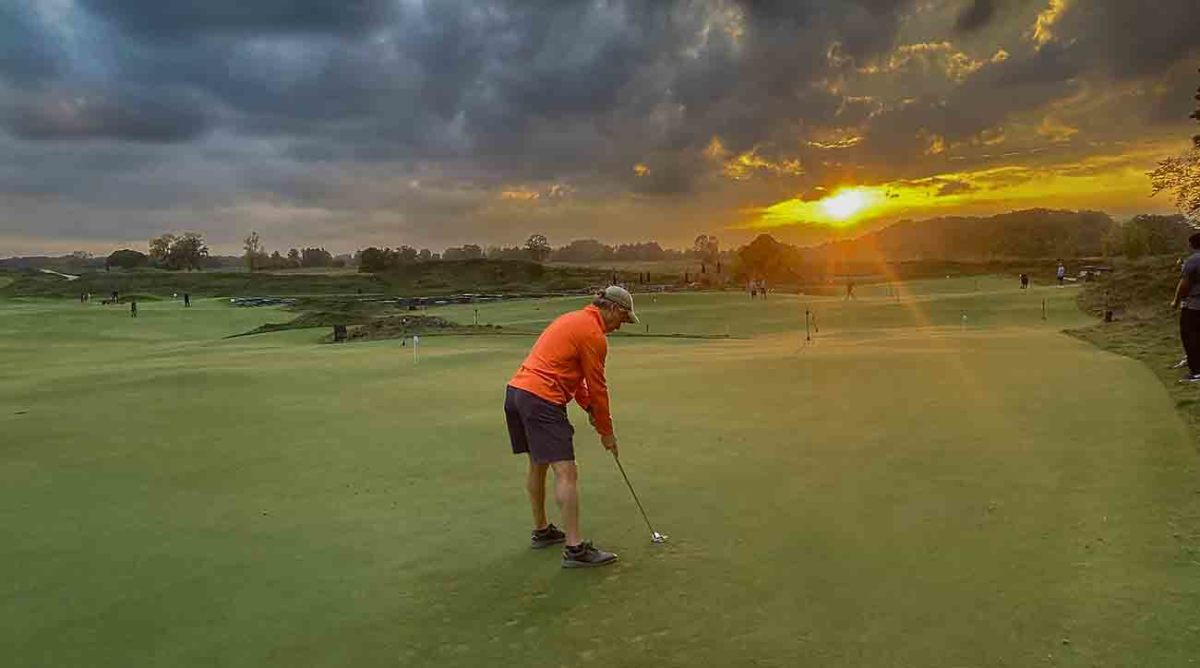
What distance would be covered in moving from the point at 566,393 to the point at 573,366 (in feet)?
0.79

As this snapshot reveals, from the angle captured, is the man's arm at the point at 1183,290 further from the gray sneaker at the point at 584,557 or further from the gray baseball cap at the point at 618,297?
the gray sneaker at the point at 584,557

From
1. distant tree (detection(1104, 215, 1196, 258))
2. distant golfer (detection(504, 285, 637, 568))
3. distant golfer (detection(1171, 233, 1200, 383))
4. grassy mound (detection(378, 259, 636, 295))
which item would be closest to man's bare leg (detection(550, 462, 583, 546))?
distant golfer (detection(504, 285, 637, 568))

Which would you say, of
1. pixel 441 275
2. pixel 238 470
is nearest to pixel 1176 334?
pixel 238 470

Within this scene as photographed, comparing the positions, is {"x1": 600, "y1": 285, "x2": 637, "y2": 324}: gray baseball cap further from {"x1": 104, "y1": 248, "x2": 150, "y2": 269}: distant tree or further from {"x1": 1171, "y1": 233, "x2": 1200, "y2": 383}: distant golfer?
{"x1": 104, "y1": 248, "x2": 150, "y2": 269}: distant tree

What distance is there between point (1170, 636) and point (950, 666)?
143 centimetres

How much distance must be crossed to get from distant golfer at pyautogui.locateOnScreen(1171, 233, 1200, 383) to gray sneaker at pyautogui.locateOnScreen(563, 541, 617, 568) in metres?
11.9

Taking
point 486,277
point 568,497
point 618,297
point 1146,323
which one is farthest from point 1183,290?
point 486,277

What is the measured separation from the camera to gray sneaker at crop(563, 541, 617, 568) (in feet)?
21.6

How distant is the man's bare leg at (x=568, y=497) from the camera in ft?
21.9

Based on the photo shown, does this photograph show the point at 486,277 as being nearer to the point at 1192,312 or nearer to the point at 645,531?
the point at 1192,312

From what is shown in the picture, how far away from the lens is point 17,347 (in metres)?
42.3

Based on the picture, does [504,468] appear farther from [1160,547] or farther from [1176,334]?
[1176,334]

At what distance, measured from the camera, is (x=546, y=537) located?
23.8 ft

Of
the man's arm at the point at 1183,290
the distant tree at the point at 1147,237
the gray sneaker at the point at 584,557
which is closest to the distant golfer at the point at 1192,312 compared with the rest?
the man's arm at the point at 1183,290
